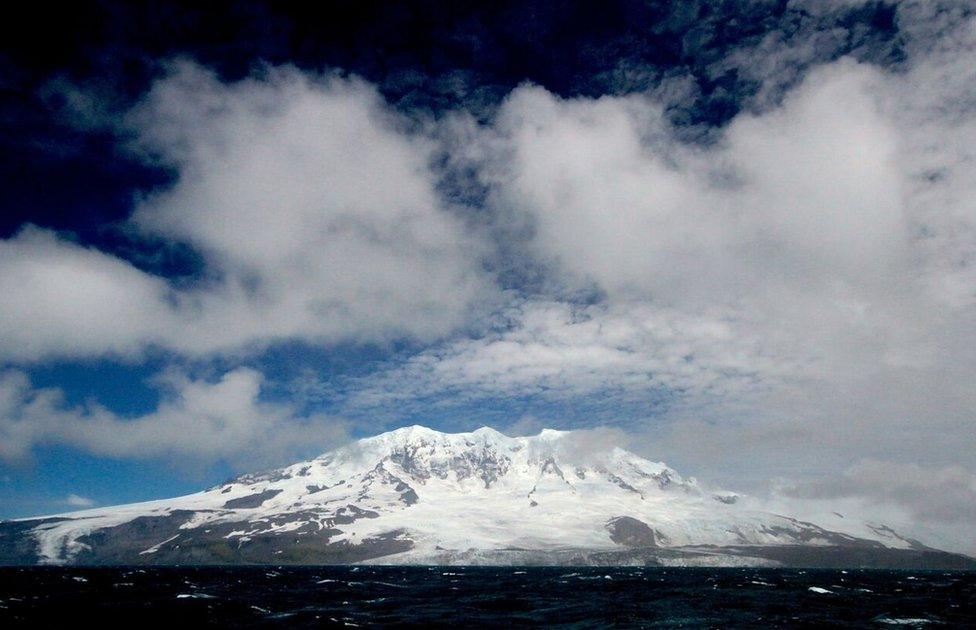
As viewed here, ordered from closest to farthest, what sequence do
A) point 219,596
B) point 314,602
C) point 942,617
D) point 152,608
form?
point 942,617, point 152,608, point 314,602, point 219,596

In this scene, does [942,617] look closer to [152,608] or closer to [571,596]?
[571,596]

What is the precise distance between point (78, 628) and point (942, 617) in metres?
86.4

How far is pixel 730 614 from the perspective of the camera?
211ft

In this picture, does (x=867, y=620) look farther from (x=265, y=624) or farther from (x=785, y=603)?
(x=265, y=624)

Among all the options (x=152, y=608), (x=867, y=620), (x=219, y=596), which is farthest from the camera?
(x=219, y=596)

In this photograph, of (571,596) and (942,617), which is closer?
(942,617)

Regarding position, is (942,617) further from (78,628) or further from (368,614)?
(78,628)

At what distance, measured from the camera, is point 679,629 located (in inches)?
2079

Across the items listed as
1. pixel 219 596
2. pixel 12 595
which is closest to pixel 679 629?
pixel 219 596

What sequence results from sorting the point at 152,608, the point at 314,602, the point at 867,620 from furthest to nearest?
the point at 314,602, the point at 152,608, the point at 867,620

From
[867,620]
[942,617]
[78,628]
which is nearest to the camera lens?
[78,628]

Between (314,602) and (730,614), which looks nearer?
(730,614)

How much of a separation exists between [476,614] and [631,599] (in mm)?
33869

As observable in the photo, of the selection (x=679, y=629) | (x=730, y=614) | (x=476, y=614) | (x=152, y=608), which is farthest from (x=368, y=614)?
Result: (x=730, y=614)
